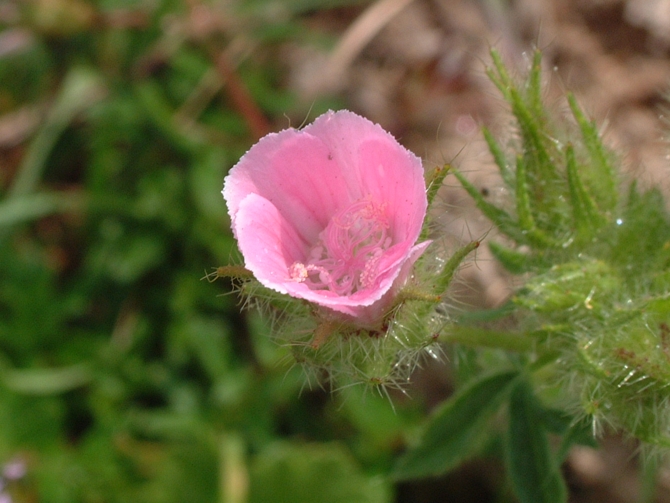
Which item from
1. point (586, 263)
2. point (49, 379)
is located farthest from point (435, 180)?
point (49, 379)

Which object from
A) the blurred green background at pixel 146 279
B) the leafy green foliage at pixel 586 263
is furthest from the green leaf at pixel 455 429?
the blurred green background at pixel 146 279

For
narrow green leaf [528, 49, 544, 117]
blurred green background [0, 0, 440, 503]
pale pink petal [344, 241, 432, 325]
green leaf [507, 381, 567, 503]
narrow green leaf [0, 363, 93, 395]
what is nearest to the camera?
pale pink petal [344, 241, 432, 325]

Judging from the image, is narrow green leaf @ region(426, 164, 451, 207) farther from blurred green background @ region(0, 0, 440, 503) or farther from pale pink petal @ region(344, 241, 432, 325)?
blurred green background @ region(0, 0, 440, 503)

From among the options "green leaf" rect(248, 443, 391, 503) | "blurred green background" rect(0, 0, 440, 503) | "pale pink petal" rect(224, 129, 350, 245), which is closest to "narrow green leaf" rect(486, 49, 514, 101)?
"pale pink petal" rect(224, 129, 350, 245)

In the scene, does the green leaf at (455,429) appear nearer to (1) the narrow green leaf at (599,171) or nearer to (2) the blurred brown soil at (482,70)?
(1) the narrow green leaf at (599,171)

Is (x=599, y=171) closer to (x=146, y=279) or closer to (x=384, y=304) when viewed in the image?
(x=384, y=304)

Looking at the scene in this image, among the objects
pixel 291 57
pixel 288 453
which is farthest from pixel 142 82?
pixel 288 453
